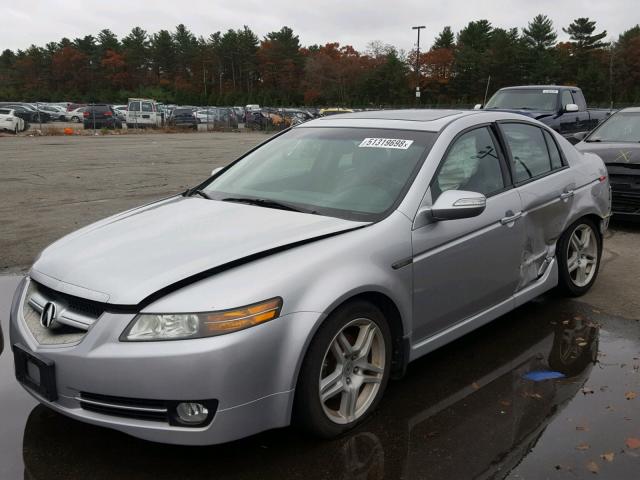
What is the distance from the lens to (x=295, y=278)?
2822 millimetres

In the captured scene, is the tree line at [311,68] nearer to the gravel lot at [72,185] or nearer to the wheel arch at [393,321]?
the gravel lot at [72,185]

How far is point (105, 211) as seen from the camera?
30.7 feet

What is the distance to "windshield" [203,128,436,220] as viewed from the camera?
11.8 feet

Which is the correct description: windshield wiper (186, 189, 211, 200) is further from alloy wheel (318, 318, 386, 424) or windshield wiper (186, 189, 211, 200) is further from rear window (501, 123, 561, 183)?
rear window (501, 123, 561, 183)

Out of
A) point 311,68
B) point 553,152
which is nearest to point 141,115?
point 553,152

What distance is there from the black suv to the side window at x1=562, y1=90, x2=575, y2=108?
3143 centimetres

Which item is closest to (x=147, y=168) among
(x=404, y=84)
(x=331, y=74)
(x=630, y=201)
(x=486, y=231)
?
(x=630, y=201)

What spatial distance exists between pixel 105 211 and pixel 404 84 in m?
85.8

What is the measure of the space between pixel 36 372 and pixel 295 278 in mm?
1259

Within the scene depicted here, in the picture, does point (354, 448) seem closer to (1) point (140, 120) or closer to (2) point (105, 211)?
(2) point (105, 211)

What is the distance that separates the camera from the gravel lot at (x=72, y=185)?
784cm

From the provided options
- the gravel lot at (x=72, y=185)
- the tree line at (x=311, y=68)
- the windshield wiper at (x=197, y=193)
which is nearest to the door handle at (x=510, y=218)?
the windshield wiper at (x=197, y=193)

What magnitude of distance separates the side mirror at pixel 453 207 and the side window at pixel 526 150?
1054mm

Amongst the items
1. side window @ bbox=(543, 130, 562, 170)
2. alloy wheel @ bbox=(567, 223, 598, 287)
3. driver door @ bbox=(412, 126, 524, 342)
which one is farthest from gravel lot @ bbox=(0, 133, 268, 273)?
alloy wheel @ bbox=(567, 223, 598, 287)
